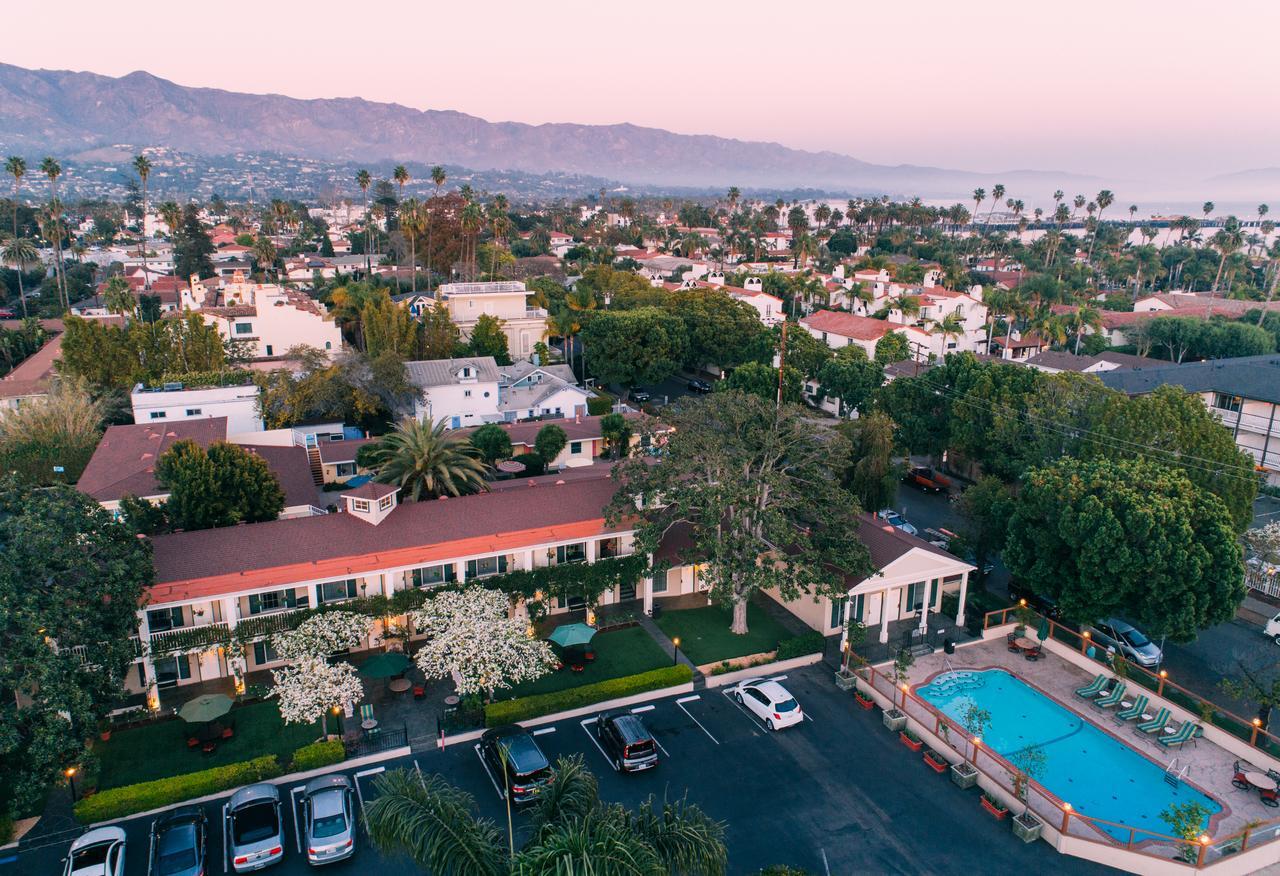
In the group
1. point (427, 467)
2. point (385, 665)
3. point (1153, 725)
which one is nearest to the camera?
point (1153, 725)

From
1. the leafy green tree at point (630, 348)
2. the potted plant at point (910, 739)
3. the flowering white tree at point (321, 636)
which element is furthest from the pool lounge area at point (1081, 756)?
the leafy green tree at point (630, 348)

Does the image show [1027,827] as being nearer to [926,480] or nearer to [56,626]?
[56,626]

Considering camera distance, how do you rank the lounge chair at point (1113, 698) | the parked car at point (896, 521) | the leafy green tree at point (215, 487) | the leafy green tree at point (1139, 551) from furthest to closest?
the parked car at point (896, 521), the leafy green tree at point (215, 487), the lounge chair at point (1113, 698), the leafy green tree at point (1139, 551)

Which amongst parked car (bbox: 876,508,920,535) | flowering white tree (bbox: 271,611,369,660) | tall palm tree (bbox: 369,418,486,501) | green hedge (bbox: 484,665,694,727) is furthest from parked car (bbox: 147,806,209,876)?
parked car (bbox: 876,508,920,535)

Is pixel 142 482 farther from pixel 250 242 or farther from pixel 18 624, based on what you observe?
pixel 250 242

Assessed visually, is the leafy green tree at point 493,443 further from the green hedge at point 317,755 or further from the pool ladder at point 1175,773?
the pool ladder at point 1175,773

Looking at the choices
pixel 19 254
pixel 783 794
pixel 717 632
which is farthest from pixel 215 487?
pixel 19 254
